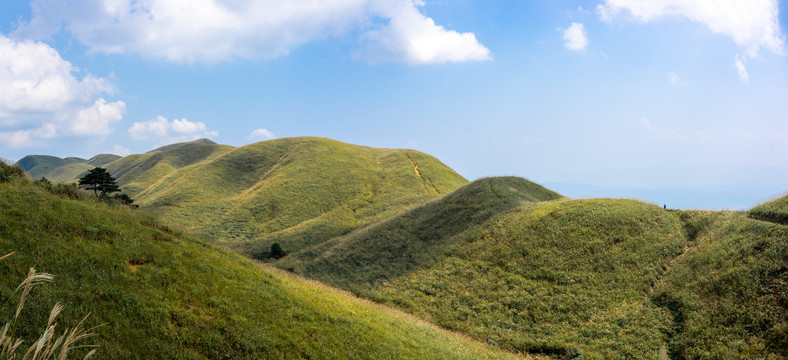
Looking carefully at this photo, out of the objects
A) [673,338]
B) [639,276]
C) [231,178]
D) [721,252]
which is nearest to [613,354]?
[673,338]

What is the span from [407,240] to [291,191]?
3891 centimetres

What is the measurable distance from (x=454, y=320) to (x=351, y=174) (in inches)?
2377

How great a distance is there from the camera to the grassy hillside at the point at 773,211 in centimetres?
2539

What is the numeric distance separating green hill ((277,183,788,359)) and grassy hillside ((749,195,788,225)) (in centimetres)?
100

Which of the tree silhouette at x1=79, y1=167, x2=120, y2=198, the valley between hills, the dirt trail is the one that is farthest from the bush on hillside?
the dirt trail

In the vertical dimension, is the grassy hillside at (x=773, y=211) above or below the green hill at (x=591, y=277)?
above

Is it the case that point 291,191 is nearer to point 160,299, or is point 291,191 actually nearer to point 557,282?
point 557,282

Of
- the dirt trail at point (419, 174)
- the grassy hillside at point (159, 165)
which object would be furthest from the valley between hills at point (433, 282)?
the grassy hillside at point (159, 165)

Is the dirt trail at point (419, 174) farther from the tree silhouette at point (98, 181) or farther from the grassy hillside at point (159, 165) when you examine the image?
the grassy hillside at point (159, 165)

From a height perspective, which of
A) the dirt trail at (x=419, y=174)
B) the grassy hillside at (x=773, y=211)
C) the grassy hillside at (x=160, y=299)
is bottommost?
the grassy hillside at (x=160, y=299)

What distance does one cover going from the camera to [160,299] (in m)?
13.4

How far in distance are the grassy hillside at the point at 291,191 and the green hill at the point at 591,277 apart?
20155 millimetres

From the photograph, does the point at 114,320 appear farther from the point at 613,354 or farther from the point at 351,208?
the point at 351,208

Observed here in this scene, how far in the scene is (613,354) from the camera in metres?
20.5
